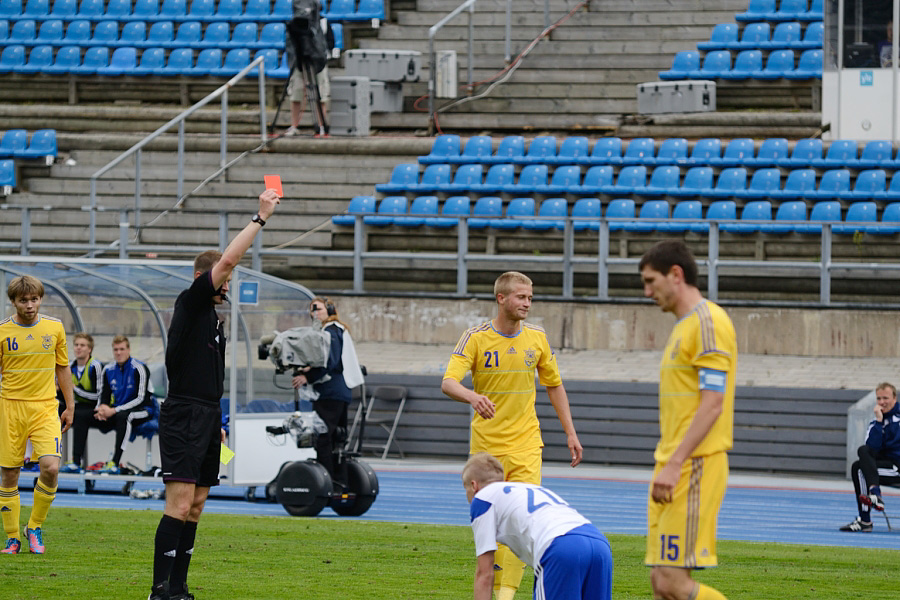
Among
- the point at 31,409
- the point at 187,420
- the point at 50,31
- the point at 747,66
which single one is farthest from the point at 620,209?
the point at 50,31

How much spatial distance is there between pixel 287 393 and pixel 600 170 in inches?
344

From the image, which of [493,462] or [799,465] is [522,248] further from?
[493,462]

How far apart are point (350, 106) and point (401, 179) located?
9.01 ft

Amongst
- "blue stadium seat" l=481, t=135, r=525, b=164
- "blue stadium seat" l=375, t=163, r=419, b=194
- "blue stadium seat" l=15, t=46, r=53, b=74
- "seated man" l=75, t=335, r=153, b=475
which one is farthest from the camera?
"blue stadium seat" l=15, t=46, r=53, b=74

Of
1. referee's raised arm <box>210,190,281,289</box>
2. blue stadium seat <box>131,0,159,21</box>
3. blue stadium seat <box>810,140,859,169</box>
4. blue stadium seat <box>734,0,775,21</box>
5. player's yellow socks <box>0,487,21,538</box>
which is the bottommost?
player's yellow socks <box>0,487,21,538</box>

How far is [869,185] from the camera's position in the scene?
21781 millimetres

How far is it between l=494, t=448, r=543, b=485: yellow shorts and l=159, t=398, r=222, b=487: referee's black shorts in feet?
5.79

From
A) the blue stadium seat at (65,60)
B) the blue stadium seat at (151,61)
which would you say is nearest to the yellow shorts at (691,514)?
the blue stadium seat at (151,61)

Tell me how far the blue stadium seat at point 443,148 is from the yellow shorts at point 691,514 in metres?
18.6

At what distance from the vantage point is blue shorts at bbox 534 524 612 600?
6.41m

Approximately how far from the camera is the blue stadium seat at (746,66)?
83.6ft

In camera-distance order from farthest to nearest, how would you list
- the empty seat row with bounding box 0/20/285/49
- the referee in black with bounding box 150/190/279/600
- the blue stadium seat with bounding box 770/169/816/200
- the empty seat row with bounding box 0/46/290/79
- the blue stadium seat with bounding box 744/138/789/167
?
the empty seat row with bounding box 0/20/285/49
the empty seat row with bounding box 0/46/290/79
the blue stadium seat with bounding box 744/138/789/167
the blue stadium seat with bounding box 770/169/816/200
the referee in black with bounding box 150/190/279/600

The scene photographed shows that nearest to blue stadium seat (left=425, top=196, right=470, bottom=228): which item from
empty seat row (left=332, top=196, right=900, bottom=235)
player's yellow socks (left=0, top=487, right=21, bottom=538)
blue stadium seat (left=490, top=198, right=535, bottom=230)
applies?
empty seat row (left=332, top=196, right=900, bottom=235)

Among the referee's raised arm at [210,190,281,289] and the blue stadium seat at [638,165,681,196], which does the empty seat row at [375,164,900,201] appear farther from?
the referee's raised arm at [210,190,281,289]
